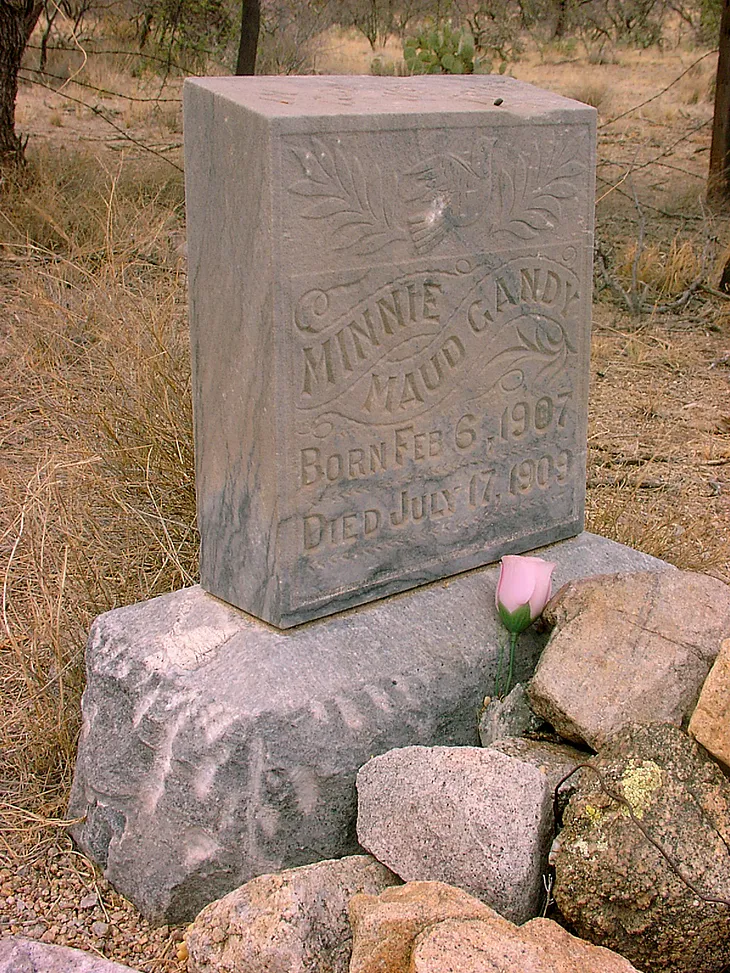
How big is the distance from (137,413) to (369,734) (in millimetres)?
1566

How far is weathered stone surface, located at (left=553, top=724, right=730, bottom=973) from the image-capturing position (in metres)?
1.86

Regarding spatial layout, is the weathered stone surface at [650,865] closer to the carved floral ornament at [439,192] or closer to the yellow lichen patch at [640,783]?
the yellow lichen patch at [640,783]

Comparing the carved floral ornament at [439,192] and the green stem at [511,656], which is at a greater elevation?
the carved floral ornament at [439,192]

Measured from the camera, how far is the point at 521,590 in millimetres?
2541

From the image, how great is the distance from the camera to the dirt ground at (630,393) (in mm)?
2357

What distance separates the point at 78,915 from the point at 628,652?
1.22 metres

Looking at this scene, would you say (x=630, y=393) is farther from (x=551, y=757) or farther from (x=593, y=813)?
(x=593, y=813)

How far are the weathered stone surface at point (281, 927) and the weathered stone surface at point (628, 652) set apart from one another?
531mm

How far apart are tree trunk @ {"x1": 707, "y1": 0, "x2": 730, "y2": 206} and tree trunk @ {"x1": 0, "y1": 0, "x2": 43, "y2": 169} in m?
4.01

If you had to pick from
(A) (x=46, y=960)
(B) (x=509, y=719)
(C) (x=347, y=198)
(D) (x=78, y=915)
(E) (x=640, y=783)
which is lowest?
(D) (x=78, y=915)

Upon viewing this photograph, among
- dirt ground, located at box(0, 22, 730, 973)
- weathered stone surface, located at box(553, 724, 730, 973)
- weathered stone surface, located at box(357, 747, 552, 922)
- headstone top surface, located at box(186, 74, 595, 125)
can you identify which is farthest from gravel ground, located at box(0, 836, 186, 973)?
headstone top surface, located at box(186, 74, 595, 125)

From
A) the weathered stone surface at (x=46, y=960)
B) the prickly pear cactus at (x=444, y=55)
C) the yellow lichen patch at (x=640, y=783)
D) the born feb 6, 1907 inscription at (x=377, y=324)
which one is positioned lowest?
the weathered stone surface at (x=46, y=960)

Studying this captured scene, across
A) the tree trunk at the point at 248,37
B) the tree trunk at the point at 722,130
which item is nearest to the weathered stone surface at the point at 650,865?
the tree trunk at the point at 722,130

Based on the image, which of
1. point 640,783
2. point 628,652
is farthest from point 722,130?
point 640,783
